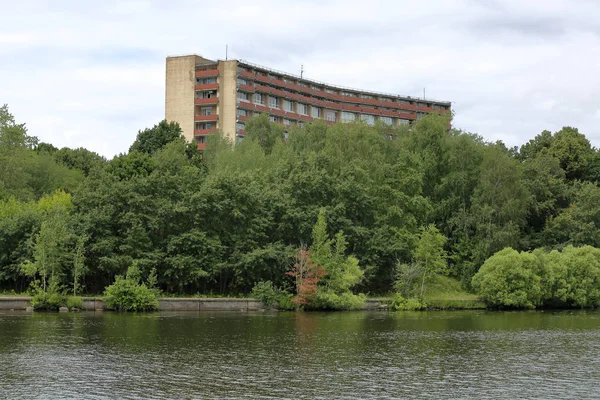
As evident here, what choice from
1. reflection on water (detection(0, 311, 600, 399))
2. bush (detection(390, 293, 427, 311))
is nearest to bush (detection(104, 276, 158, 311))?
reflection on water (detection(0, 311, 600, 399))

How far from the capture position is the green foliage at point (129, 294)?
241 ft

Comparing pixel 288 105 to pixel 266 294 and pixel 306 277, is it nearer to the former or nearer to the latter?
pixel 306 277

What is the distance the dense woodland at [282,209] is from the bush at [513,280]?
2306 millimetres

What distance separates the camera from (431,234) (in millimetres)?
87875

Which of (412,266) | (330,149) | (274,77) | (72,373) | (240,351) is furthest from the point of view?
(274,77)

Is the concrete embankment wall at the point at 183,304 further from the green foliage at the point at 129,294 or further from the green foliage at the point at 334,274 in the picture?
the green foliage at the point at 334,274

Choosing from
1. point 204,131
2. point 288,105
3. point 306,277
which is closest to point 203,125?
point 204,131

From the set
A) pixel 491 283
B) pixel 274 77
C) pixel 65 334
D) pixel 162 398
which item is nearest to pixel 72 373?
pixel 162 398

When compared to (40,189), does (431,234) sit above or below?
below

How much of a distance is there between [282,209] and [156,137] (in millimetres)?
44678

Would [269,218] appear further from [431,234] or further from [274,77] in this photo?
[274,77]

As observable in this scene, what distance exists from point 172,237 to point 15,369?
4151 centimetres

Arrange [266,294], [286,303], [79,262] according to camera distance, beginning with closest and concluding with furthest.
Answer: [79,262]
[266,294]
[286,303]

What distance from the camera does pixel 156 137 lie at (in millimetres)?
122625
